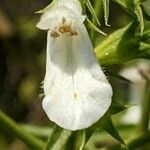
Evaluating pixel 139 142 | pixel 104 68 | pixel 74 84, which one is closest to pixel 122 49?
pixel 104 68

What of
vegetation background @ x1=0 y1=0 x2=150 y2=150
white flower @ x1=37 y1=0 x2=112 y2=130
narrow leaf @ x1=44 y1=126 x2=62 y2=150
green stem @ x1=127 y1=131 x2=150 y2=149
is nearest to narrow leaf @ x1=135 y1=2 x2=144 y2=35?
vegetation background @ x1=0 y1=0 x2=150 y2=150

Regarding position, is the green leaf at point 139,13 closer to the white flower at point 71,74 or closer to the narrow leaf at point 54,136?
the white flower at point 71,74

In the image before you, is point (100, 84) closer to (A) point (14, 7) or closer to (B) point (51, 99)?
(B) point (51, 99)

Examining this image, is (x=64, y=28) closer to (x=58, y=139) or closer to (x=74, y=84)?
(x=74, y=84)

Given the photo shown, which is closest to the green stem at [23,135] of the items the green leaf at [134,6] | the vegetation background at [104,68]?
the vegetation background at [104,68]

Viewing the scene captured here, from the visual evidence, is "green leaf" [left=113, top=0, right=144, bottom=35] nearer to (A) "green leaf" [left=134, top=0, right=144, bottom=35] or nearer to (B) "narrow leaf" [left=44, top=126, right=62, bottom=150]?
(A) "green leaf" [left=134, top=0, right=144, bottom=35]

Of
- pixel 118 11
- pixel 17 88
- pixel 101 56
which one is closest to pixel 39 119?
pixel 17 88

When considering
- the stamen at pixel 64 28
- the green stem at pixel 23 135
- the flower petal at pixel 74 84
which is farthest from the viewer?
the green stem at pixel 23 135
